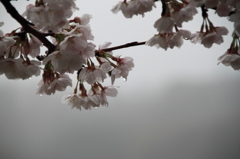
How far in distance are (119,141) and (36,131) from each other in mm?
987

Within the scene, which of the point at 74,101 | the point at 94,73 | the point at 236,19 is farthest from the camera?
the point at 74,101

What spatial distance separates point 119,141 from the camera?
287cm

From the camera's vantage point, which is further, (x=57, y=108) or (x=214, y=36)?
(x=57, y=108)

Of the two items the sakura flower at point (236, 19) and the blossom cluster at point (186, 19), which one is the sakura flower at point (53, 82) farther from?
the sakura flower at point (236, 19)

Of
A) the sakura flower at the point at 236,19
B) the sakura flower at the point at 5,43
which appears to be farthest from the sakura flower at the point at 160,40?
the sakura flower at the point at 5,43

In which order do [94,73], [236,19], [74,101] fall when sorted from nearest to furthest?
[236,19] → [94,73] → [74,101]

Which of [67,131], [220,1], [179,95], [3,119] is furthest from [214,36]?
[3,119]

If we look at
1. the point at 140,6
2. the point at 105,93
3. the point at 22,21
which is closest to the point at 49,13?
the point at 22,21

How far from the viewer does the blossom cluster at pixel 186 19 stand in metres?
0.36

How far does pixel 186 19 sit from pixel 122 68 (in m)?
0.17

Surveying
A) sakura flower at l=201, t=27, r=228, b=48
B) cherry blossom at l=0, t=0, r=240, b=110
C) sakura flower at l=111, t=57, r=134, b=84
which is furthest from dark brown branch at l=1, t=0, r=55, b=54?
sakura flower at l=201, t=27, r=228, b=48

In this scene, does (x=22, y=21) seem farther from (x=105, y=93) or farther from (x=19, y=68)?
(x=105, y=93)

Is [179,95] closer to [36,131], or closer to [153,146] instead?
[153,146]

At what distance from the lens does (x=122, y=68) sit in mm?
506
